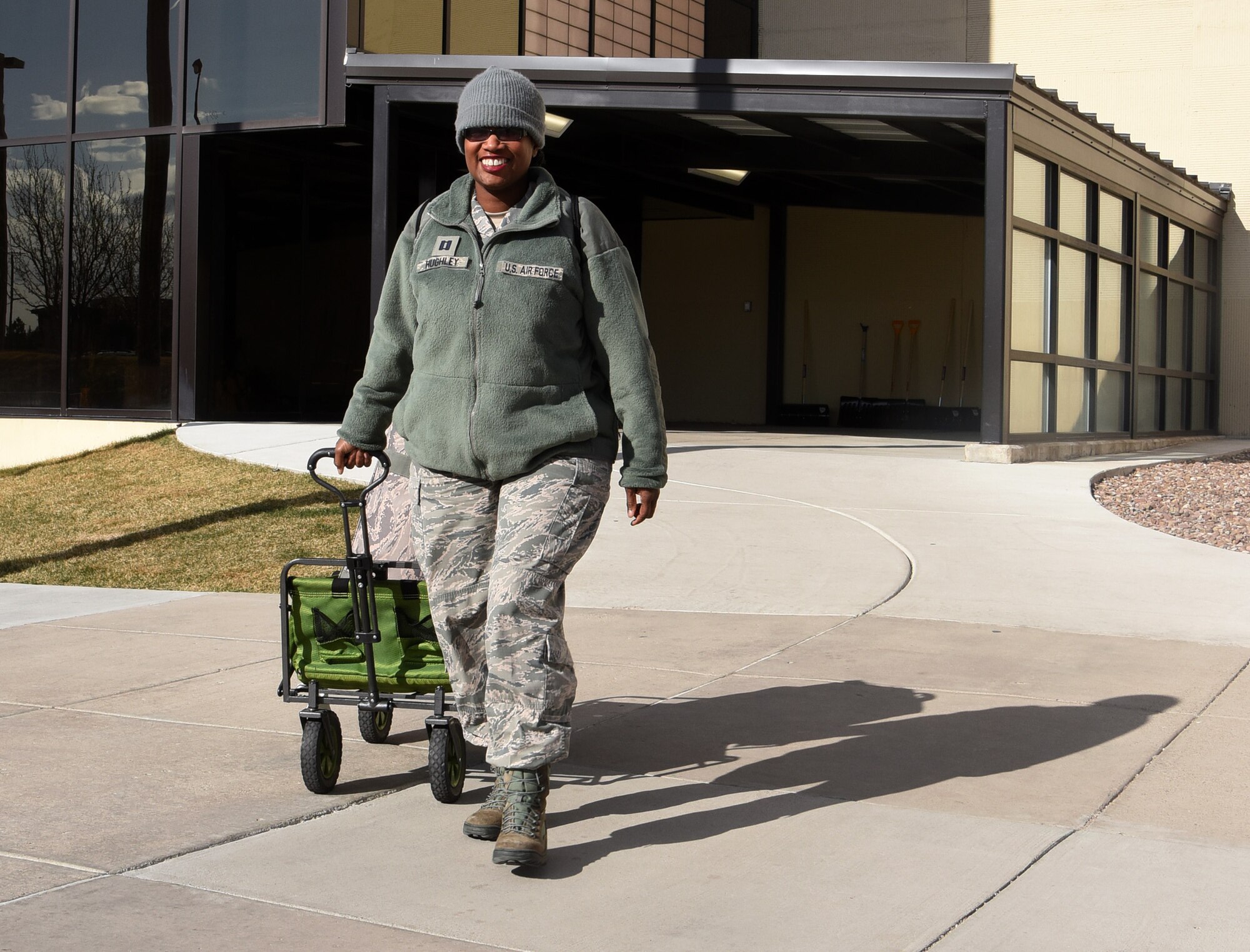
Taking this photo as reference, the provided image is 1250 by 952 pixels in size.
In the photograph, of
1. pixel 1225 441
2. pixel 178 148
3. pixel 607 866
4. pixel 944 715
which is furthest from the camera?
pixel 1225 441

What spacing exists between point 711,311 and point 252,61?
1214 cm

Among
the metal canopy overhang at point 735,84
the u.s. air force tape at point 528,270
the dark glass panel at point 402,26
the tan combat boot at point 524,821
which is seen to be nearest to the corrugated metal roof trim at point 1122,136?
the metal canopy overhang at point 735,84


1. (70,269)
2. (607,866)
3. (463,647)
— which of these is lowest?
(607,866)

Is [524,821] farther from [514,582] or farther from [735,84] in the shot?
[735,84]

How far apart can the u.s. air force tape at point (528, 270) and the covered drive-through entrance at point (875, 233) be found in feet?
36.5

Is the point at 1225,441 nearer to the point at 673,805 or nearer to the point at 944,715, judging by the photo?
the point at 944,715

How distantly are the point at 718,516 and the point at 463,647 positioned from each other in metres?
6.26

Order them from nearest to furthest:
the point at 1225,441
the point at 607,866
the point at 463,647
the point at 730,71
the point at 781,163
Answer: the point at 607,866 < the point at 463,647 < the point at 730,71 < the point at 781,163 < the point at 1225,441

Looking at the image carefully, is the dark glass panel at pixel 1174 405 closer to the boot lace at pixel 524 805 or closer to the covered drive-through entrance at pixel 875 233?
the covered drive-through entrance at pixel 875 233

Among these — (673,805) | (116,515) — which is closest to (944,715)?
(673,805)

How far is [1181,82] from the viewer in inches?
934

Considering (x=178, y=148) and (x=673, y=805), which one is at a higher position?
(x=178, y=148)

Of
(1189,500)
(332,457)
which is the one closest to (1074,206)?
(1189,500)

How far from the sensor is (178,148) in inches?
658
